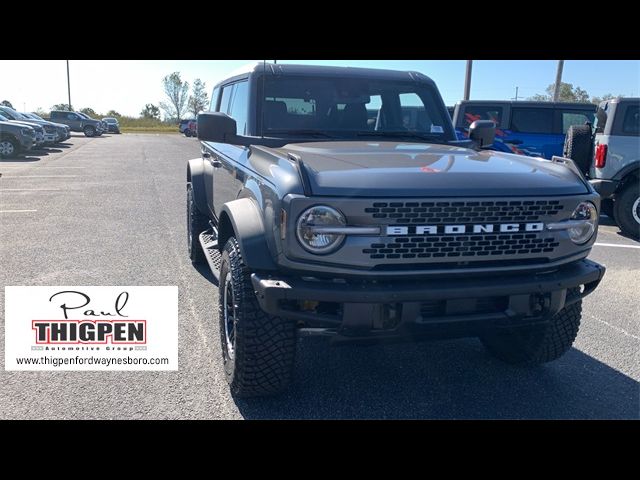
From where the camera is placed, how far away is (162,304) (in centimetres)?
434

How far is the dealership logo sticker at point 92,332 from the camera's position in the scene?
12.2 feet

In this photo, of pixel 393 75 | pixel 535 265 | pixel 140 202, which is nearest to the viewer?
pixel 535 265

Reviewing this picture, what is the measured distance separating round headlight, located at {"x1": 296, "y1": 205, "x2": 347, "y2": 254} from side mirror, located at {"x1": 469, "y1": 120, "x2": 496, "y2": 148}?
2.24 m

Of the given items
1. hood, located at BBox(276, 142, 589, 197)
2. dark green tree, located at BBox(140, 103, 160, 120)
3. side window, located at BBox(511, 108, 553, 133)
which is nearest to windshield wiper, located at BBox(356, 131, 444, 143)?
hood, located at BBox(276, 142, 589, 197)

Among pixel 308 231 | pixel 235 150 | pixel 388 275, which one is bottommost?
pixel 388 275

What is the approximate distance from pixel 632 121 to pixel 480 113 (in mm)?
3573

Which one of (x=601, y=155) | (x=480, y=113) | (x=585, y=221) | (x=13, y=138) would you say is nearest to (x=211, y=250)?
(x=585, y=221)

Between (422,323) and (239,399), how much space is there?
4.00 ft

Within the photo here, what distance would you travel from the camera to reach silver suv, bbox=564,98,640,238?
812 centimetres

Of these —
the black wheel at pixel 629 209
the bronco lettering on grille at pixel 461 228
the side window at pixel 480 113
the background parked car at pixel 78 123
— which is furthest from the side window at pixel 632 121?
the background parked car at pixel 78 123

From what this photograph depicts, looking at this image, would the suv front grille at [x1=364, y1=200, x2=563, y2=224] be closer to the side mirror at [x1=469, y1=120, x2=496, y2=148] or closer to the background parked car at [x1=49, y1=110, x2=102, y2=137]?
the side mirror at [x1=469, y1=120, x2=496, y2=148]

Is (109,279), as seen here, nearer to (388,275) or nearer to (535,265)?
(388,275)
